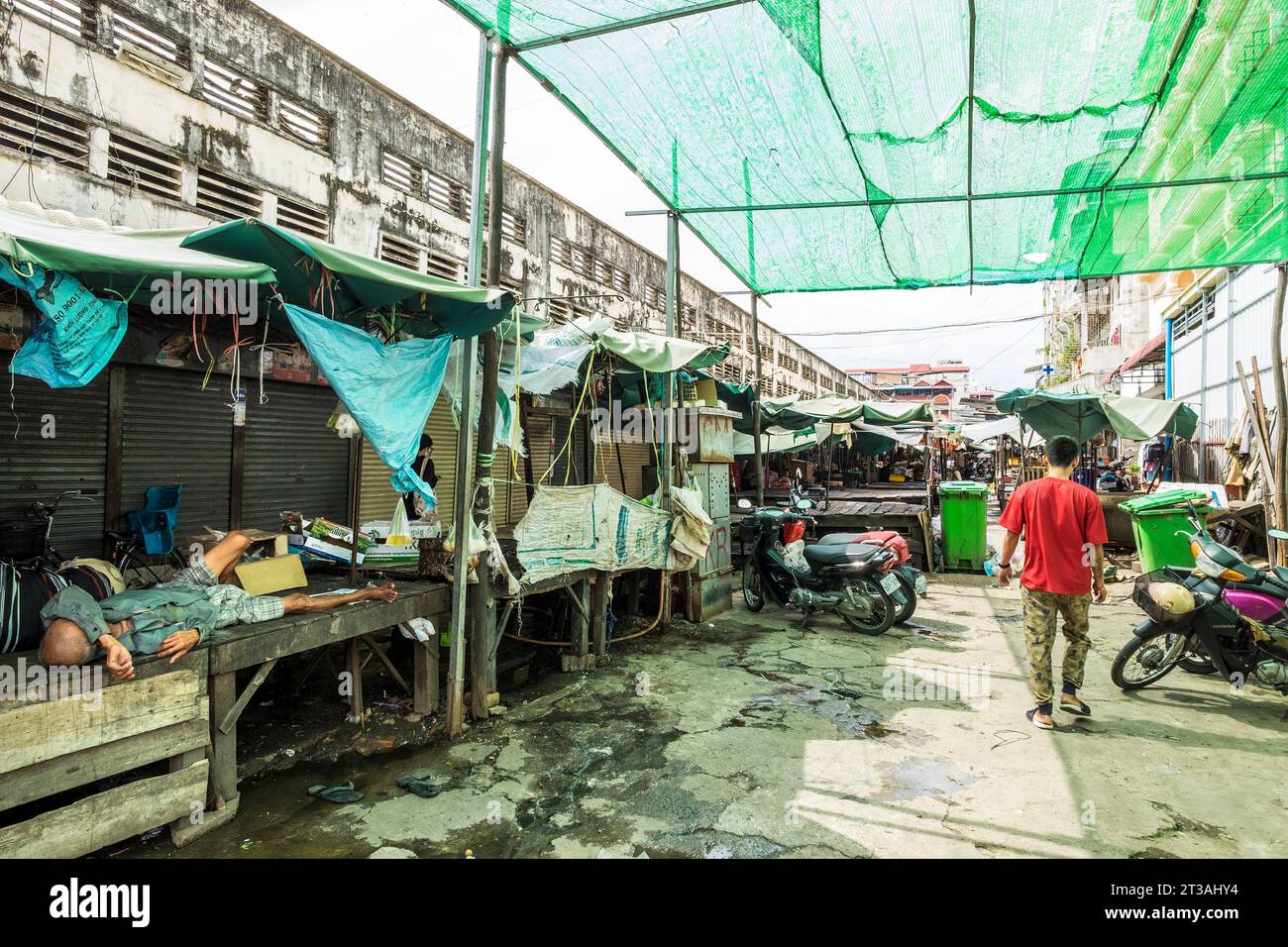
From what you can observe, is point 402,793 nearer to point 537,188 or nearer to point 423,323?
point 423,323

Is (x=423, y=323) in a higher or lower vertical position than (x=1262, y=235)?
lower

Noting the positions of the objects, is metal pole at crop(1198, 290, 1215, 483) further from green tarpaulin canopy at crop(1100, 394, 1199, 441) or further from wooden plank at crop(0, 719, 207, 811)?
wooden plank at crop(0, 719, 207, 811)

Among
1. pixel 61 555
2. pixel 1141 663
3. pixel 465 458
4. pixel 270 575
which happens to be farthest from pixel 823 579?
→ pixel 61 555

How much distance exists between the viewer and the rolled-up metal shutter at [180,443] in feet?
19.2

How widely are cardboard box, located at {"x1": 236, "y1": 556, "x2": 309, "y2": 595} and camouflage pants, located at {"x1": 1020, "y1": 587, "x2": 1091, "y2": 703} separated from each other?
5.05 m

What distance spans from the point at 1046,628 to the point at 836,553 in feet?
9.98

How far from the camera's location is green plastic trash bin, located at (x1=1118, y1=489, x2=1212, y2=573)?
792 centimetres

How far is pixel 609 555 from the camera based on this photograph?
6293 mm

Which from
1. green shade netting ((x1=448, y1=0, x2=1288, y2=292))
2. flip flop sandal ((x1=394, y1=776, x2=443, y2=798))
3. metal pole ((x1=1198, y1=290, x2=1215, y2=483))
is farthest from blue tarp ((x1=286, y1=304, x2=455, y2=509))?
metal pole ((x1=1198, y1=290, x2=1215, y2=483))

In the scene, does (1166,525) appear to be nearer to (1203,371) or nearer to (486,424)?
(1203,371)

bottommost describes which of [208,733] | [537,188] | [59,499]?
[208,733]
